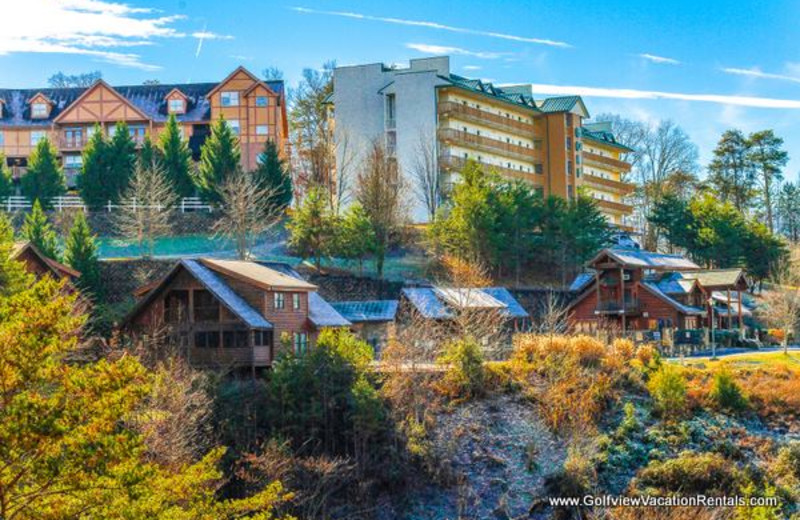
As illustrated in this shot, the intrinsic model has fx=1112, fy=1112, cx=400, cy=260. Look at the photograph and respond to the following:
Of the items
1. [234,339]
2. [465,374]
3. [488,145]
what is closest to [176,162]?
[488,145]

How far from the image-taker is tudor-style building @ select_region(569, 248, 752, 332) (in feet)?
192

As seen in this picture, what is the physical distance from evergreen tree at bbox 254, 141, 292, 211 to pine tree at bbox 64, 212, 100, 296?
16.3 meters

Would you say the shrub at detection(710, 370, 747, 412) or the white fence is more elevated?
the white fence

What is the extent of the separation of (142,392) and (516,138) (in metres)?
71.9

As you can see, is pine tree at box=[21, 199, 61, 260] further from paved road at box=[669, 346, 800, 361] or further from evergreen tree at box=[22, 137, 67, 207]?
paved road at box=[669, 346, 800, 361]

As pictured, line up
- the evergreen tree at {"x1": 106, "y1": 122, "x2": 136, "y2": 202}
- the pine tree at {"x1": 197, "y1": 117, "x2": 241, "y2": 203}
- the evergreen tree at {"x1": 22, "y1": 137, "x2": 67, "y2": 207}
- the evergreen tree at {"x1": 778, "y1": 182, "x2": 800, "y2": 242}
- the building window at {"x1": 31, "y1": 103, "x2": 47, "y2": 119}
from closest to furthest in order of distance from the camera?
the evergreen tree at {"x1": 22, "y1": 137, "x2": 67, "y2": 207} → the evergreen tree at {"x1": 106, "y1": 122, "x2": 136, "y2": 202} → the pine tree at {"x1": 197, "y1": 117, "x2": 241, "y2": 203} → the building window at {"x1": 31, "y1": 103, "x2": 47, "y2": 119} → the evergreen tree at {"x1": 778, "y1": 182, "x2": 800, "y2": 242}

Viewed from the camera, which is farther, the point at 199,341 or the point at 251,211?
the point at 251,211

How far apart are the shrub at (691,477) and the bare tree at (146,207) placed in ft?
104

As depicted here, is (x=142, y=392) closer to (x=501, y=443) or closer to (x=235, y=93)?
(x=501, y=443)

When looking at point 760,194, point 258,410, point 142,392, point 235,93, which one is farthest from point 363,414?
point 760,194

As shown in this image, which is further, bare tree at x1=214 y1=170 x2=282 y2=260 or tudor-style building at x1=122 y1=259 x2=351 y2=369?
bare tree at x1=214 y1=170 x2=282 y2=260

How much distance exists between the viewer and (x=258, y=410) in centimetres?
3816

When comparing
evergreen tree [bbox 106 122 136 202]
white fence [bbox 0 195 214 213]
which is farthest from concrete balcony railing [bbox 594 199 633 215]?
evergreen tree [bbox 106 122 136 202]

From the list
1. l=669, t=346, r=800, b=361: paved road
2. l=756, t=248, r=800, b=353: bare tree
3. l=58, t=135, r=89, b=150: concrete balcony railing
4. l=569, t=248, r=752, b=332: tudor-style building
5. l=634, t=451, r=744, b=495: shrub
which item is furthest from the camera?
l=58, t=135, r=89, b=150: concrete balcony railing
